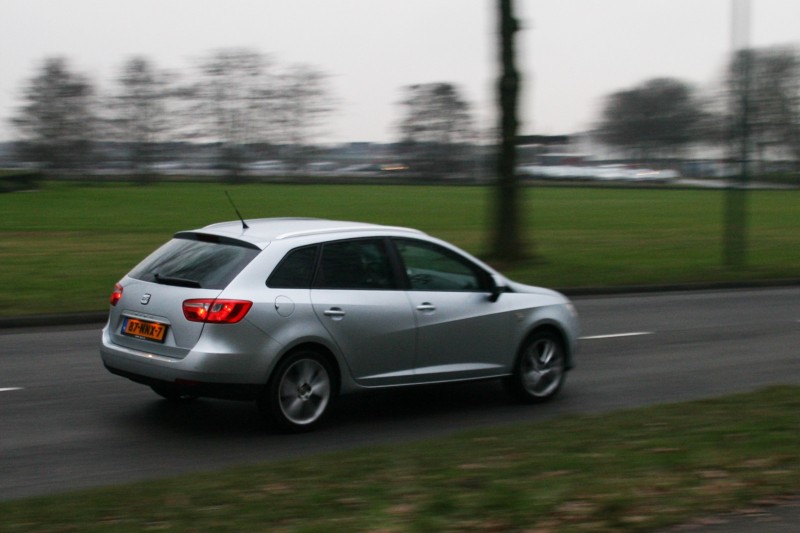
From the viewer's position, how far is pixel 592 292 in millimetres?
20391

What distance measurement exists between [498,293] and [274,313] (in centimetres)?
229

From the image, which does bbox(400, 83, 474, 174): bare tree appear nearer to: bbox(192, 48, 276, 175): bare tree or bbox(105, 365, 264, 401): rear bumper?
bbox(192, 48, 276, 175): bare tree

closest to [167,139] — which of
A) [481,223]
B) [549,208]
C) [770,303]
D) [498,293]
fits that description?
[549,208]

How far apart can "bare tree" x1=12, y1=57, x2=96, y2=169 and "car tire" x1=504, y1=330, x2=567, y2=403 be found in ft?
299

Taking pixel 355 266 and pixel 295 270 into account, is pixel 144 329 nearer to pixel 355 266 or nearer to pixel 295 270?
pixel 295 270

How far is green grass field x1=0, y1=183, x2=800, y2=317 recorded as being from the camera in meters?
20.7

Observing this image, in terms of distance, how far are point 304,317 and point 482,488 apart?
2.61 m

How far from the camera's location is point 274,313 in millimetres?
7844

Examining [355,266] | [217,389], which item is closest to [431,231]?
[355,266]

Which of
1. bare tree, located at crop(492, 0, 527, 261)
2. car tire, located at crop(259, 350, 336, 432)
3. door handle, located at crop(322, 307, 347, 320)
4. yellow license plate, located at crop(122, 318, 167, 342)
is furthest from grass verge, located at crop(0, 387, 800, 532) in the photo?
bare tree, located at crop(492, 0, 527, 261)

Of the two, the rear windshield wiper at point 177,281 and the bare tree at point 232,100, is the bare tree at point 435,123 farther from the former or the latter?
the rear windshield wiper at point 177,281

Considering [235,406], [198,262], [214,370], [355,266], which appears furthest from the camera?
[235,406]

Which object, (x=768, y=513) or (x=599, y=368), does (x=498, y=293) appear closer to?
(x=599, y=368)

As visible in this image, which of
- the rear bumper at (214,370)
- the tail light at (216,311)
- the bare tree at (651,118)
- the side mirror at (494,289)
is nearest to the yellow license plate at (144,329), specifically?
the rear bumper at (214,370)
